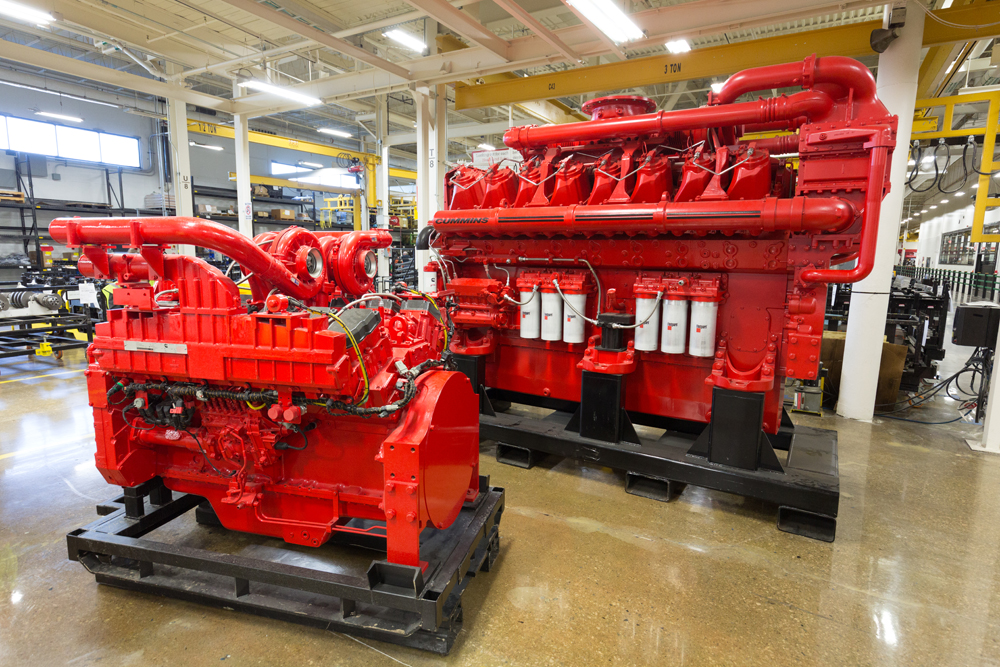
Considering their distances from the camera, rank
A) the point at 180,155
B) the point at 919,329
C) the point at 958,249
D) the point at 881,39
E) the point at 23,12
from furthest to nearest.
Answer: the point at 958,249
the point at 180,155
the point at 919,329
the point at 23,12
the point at 881,39

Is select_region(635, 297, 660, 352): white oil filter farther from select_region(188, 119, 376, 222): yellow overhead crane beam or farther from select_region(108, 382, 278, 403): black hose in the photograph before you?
select_region(188, 119, 376, 222): yellow overhead crane beam

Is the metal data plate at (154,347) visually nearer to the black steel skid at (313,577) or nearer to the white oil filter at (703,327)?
the black steel skid at (313,577)

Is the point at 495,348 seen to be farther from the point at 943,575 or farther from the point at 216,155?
the point at 216,155

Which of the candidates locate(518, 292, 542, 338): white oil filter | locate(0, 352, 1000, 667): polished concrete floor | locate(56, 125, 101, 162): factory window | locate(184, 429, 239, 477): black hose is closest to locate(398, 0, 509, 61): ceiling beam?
locate(518, 292, 542, 338): white oil filter

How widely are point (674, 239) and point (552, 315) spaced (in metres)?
1.14

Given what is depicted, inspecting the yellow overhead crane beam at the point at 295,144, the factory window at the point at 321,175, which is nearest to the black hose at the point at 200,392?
the yellow overhead crane beam at the point at 295,144

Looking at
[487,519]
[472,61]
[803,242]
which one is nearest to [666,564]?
[487,519]

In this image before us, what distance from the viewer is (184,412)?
2527mm

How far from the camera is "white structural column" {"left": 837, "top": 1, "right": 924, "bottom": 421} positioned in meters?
4.88

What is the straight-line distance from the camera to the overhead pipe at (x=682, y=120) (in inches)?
128

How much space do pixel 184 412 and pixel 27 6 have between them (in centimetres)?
578

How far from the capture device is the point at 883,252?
509 cm

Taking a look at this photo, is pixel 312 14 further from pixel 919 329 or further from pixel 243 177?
pixel 919 329

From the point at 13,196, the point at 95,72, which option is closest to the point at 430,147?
the point at 95,72
